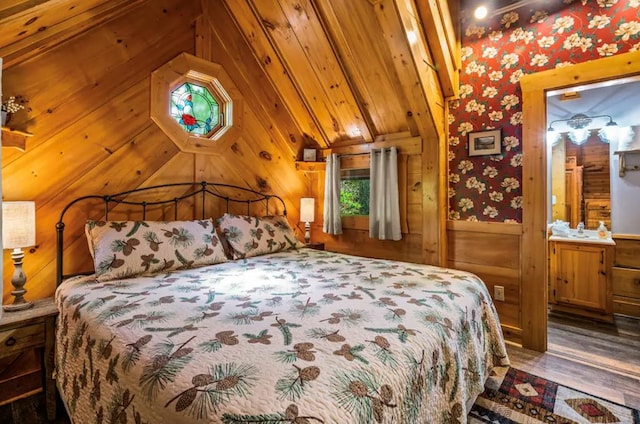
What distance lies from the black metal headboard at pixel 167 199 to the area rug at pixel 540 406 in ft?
8.38

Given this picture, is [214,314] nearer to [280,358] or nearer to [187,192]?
[280,358]

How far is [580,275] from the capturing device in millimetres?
3234

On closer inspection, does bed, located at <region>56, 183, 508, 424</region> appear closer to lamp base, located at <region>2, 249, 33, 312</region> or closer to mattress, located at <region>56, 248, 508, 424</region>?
mattress, located at <region>56, 248, 508, 424</region>

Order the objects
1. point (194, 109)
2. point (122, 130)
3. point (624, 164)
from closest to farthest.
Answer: point (122, 130)
point (194, 109)
point (624, 164)

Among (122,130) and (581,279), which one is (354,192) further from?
(581,279)

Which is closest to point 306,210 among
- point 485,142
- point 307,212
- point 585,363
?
point 307,212

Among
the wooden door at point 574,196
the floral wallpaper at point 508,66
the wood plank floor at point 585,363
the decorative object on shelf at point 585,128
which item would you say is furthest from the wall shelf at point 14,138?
the wooden door at point 574,196

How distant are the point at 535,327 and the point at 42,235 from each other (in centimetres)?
377

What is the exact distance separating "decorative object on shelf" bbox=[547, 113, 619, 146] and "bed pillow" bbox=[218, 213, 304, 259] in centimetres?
369

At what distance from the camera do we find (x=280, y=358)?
3.05 ft

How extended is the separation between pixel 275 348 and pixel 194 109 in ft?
8.79

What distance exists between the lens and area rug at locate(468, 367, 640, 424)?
1682 mm

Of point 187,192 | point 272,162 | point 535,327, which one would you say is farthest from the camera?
point 272,162

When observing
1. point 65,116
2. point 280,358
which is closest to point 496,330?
point 280,358
